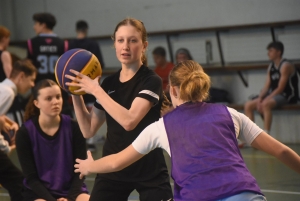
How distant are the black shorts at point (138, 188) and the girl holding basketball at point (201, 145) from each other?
54 cm

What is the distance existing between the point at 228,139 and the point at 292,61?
6.67m

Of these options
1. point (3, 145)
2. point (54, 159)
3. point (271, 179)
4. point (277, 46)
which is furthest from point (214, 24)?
point (54, 159)

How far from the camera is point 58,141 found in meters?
4.30

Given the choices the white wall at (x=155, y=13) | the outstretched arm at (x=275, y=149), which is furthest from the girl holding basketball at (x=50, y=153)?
the white wall at (x=155, y=13)

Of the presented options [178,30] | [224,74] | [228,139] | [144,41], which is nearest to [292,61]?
[224,74]

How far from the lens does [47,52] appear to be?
7176 mm

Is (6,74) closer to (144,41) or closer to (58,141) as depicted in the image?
(58,141)

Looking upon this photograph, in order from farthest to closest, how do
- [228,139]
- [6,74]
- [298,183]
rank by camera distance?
[6,74]
[298,183]
[228,139]

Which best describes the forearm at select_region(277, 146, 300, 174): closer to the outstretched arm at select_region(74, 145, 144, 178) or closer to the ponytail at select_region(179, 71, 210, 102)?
the ponytail at select_region(179, 71, 210, 102)

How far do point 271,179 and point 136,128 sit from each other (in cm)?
319

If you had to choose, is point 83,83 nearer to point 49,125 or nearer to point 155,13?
point 49,125

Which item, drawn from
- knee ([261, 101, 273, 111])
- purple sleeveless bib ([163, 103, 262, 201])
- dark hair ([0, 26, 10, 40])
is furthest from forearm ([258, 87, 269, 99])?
purple sleeveless bib ([163, 103, 262, 201])

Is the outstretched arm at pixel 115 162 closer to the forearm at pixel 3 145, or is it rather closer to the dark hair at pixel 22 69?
the forearm at pixel 3 145

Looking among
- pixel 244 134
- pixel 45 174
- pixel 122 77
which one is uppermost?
pixel 122 77
